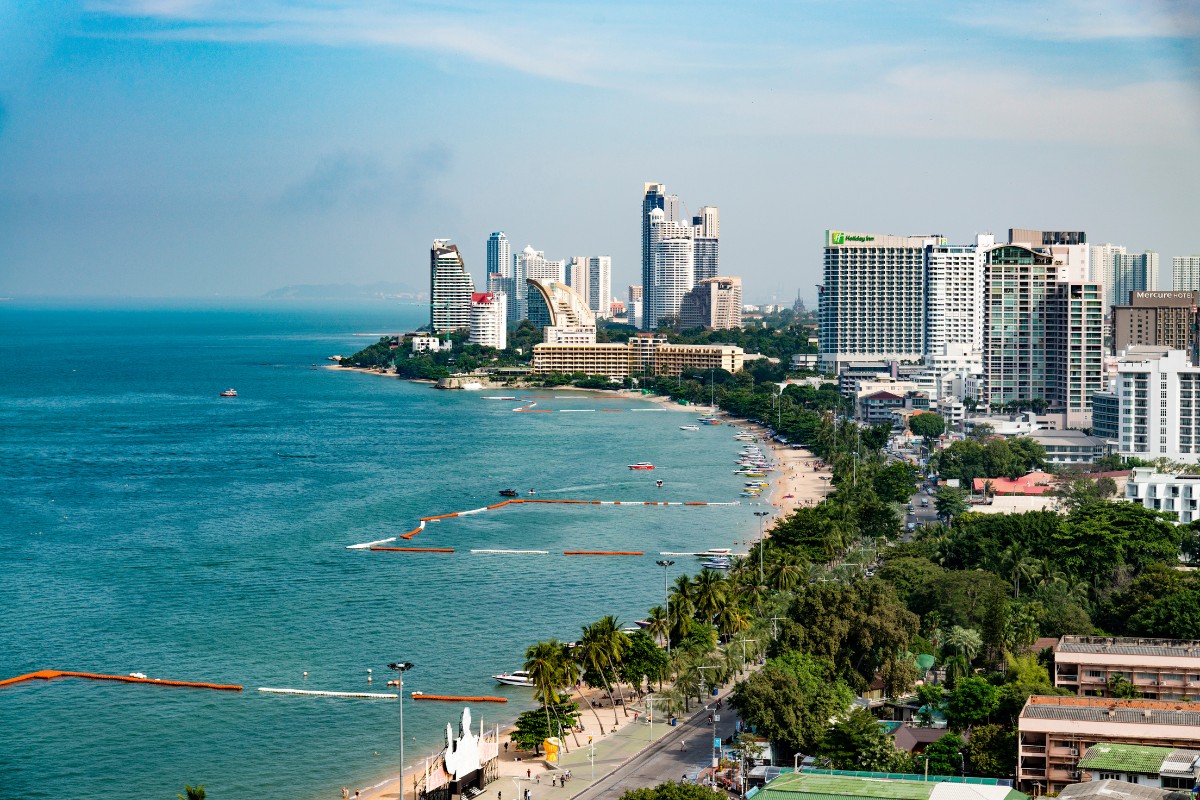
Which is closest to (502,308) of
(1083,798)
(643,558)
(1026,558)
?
(643,558)

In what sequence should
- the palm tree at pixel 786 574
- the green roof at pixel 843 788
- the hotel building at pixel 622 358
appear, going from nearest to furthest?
the green roof at pixel 843 788
the palm tree at pixel 786 574
the hotel building at pixel 622 358

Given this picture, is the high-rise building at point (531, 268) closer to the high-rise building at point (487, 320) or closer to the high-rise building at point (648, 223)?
the high-rise building at point (648, 223)

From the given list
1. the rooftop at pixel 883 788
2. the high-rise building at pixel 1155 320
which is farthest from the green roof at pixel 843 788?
the high-rise building at pixel 1155 320

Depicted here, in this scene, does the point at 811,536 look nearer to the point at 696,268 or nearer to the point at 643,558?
the point at 643,558

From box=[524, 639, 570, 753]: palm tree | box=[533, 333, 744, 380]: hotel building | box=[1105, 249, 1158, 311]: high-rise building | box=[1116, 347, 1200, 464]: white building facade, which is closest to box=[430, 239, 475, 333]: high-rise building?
box=[533, 333, 744, 380]: hotel building

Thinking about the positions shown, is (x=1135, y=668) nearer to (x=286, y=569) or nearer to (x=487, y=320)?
(x=286, y=569)

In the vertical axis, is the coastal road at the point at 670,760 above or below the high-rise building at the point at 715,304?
below

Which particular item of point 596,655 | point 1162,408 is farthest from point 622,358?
point 596,655
